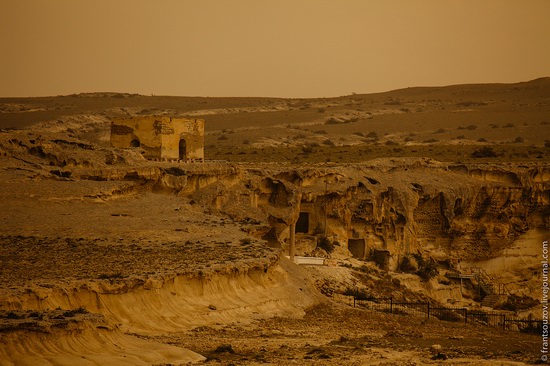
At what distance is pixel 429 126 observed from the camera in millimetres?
94750

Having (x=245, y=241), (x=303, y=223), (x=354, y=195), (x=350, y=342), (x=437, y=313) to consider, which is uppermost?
(x=245, y=241)

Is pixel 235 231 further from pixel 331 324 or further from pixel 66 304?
pixel 66 304

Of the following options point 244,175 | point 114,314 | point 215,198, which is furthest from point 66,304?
point 244,175

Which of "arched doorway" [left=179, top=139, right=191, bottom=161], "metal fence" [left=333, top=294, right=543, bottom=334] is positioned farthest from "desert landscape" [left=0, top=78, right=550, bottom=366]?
"arched doorway" [left=179, top=139, right=191, bottom=161]

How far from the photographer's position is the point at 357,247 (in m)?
44.8

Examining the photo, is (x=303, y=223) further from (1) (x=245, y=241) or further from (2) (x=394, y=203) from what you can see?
(1) (x=245, y=241)

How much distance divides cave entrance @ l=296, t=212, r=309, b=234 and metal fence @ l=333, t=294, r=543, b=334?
871 cm

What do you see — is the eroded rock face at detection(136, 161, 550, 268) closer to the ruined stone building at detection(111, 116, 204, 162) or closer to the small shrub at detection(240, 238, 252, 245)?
the ruined stone building at detection(111, 116, 204, 162)

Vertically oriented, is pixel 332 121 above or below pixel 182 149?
below

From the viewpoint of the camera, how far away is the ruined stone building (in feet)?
140

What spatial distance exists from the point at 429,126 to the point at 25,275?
74725 mm

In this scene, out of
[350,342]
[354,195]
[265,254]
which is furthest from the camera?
[354,195]

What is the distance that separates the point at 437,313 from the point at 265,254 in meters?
8.44

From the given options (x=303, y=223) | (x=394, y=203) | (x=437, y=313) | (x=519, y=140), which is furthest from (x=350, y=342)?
(x=519, y=140)
